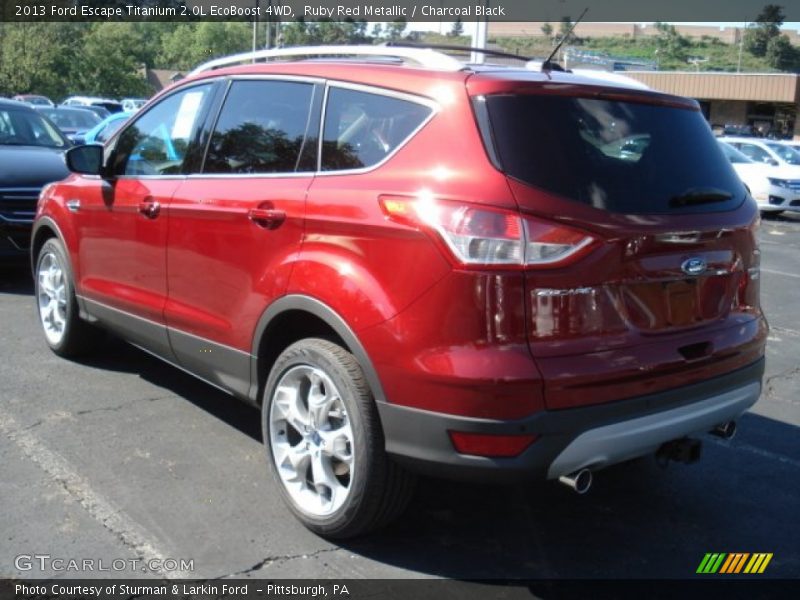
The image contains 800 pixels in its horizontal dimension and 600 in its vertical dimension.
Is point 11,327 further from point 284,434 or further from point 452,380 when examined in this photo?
point 452,380

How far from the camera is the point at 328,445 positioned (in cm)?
349

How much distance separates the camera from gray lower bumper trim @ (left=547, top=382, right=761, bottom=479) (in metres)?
3.07

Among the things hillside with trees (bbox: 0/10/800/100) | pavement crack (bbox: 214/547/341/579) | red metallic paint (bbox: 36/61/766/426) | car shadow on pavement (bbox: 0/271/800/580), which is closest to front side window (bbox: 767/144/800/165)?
hillside with trees (bbox: 0/10/800/100)

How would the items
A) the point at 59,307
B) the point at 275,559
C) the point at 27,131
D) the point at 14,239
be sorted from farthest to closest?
1. the point at 27,131
2. the point at 14,239
3. the point at 59,307
4. the point at 275,559

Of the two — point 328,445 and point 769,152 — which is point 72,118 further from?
point 328,445

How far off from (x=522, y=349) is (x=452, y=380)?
10.2 inches

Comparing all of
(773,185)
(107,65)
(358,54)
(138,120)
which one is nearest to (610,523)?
(358,54)

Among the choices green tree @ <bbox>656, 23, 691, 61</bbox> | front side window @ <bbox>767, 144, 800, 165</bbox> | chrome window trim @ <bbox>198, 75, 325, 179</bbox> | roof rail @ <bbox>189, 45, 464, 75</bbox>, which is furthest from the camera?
green tree @ <bbox>656, 23, 691, 61</bbox>

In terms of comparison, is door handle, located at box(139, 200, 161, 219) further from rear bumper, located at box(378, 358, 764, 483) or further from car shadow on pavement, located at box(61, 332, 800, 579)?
rear bumper, located at box(378, 358, 764, 483)

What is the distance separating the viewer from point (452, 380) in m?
3.00

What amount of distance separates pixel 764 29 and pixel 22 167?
110731 millimetres

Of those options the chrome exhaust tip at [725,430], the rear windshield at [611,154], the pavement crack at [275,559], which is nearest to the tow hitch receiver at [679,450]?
the chrome exhaust tip at [725,430]

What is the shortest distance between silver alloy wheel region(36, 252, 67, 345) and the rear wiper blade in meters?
3.90

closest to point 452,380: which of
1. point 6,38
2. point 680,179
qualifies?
point 680,179
